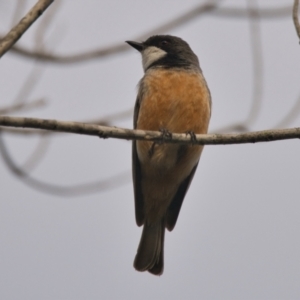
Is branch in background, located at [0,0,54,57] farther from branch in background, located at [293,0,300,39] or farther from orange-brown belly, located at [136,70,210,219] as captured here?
orange-brown belly, located at [136,70,210,219]

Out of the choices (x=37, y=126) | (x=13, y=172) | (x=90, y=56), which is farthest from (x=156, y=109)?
(x=37, y=126)

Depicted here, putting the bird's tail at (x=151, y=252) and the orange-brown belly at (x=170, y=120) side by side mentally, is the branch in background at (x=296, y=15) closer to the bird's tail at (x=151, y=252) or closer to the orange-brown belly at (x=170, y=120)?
the orange-brown belly at (x=170, y=120)

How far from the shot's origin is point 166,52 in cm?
819

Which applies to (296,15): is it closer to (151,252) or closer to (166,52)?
(166,52)

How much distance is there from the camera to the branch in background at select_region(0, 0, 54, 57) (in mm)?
3954

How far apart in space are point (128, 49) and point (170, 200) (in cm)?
199

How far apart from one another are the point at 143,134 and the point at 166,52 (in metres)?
3.34

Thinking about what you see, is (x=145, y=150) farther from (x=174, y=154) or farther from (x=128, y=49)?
(x=128, y=49)

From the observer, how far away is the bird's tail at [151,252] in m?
8.03

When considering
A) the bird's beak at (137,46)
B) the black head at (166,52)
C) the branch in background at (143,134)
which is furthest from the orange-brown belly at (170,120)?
the branch in background at (143,134)

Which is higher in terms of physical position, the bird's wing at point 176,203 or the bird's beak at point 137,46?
the bird's beak at point 137,46

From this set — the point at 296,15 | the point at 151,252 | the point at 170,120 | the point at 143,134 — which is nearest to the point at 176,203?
the point at 151,252

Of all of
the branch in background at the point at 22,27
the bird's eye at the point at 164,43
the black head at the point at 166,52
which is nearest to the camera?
the branch in background at the point at 22,27

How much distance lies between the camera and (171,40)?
847cm
